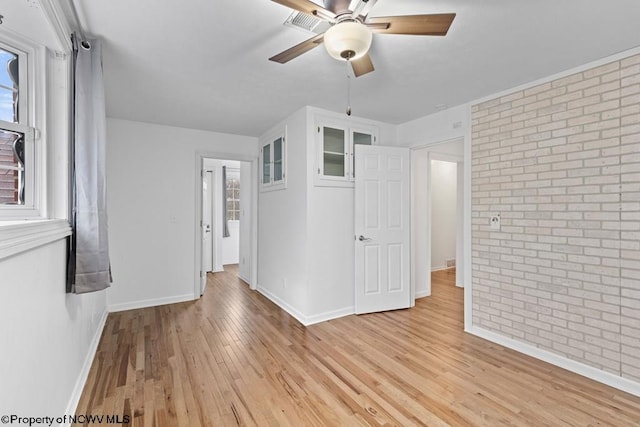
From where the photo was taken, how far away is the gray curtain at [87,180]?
185 cm

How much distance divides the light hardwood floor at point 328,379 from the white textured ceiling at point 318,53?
2.42 m

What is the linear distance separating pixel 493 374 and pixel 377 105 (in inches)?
108

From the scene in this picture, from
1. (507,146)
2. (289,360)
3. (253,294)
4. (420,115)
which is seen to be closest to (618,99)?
(507,146)

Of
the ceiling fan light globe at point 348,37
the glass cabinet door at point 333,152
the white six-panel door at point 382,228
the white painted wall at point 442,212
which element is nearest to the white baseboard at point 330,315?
the white six-panel door at point 382,228

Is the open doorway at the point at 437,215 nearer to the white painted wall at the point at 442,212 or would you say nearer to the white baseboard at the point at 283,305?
the white painted wall at the point at 442,212

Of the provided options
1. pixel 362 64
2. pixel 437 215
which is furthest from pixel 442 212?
pixel 362 64

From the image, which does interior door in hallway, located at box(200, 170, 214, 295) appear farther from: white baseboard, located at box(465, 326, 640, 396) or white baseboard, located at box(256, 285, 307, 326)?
white baseboard, located at box(465, 326, 640, 396)

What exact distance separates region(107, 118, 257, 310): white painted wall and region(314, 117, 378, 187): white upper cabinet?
1.76 meters

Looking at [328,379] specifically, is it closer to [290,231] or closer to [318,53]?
[290,231]

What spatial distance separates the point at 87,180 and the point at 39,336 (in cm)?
94

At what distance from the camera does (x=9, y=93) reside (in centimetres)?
157

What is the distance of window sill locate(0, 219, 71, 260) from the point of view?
39.8 inches

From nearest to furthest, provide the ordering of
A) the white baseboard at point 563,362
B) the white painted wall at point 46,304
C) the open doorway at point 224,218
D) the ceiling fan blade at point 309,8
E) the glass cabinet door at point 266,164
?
the white painted wall at point 46,304 < the ceiling fan blade at point 309,8 < the white baseboard at point 563,362 < the glass cabinet door at point 266,164 < the open doorway at point 224,218

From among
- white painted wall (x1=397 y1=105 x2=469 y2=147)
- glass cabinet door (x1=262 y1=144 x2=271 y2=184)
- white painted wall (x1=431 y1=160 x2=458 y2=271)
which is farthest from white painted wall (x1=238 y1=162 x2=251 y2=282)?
white painted wall (x1=431 y1=160 x2=458 y2=271)
